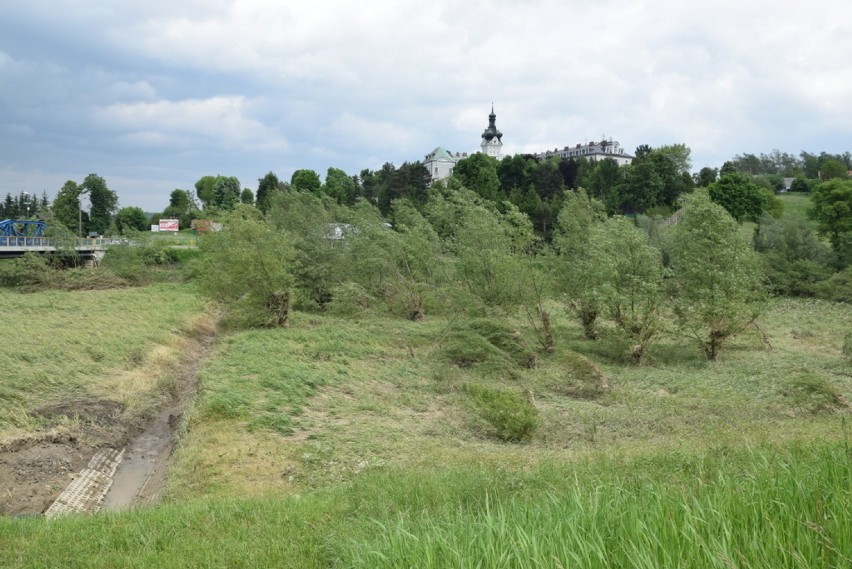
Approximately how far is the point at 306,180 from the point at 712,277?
73027 millimetres

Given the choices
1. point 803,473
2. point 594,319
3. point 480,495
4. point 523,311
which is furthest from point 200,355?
point 803,473

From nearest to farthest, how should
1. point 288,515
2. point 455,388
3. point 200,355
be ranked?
point 288,515, point 455,388, point 200,355

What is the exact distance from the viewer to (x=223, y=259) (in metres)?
31.1

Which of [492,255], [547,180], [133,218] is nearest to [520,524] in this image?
[492,255]

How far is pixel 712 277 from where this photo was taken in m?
23.8

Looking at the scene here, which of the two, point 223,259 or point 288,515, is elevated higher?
point 223,259

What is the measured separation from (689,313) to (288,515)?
2055 cm

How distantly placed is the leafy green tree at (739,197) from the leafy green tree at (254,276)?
42.5 m

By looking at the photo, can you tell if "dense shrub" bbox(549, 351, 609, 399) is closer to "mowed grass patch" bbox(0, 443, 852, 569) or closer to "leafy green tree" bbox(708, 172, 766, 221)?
"mowed grass patch" bbox(0, 443, 852, 569)

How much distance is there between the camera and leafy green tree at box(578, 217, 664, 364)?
23.2 meters

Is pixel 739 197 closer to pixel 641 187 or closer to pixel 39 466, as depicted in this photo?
pixel 641 187

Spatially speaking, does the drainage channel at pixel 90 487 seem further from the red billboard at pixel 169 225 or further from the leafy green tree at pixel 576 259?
the red billboard at pixel 169 225

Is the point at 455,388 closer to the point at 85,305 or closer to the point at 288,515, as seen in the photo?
the point at 288,515

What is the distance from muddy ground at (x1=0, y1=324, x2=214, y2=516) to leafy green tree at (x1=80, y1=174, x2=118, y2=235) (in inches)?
2642
